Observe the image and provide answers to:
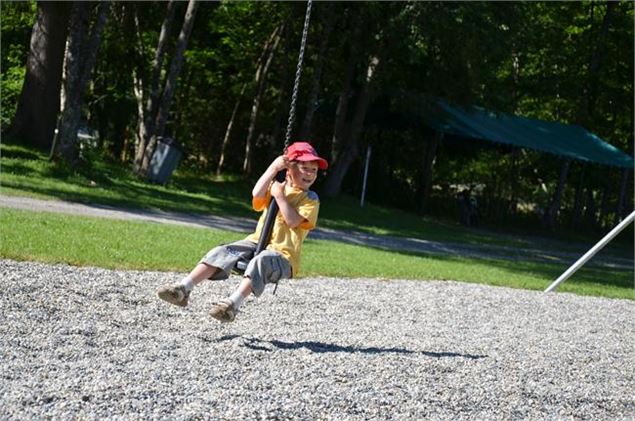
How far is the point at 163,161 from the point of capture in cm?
2886

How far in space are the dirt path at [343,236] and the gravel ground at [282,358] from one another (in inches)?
280

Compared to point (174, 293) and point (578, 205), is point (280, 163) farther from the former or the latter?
point (578, 205)

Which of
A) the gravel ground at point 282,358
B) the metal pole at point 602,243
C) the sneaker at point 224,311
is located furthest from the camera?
the metal pole at point 602,243

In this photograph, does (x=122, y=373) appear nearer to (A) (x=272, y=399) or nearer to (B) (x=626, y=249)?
(A) (x=272, y=399)

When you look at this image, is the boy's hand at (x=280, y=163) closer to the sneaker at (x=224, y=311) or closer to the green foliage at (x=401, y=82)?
the sneaker at (x=224, y=311)

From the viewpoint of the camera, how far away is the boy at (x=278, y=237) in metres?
8.63

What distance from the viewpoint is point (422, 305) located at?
12.9 meters

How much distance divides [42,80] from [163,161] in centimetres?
388

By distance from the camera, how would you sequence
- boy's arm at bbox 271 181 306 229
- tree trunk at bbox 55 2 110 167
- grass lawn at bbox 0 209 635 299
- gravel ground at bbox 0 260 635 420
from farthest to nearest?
tree trunk at bbox 55 2 110 167, grass lawn at bbox 0 209 635 299, boy's arm at bbox 271 181 306 229, gravel ground at bbox 0 260 635 420

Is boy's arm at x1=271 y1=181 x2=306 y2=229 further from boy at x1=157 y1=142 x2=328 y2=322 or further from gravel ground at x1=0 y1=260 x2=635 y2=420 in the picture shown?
gravel ground at x1=0 y1=260 x2=635 y2=420

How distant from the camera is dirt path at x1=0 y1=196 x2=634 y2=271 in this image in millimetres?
18891

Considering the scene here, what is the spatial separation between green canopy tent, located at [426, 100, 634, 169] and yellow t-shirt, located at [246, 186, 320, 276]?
94.6 ft

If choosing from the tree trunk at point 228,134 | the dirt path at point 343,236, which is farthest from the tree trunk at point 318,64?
the tree trunk at point 228,134

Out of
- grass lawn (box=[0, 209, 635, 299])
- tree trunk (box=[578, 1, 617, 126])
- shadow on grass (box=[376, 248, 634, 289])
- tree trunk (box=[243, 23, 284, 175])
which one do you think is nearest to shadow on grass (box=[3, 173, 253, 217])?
grass lawn (box=[0, 209, 635, 299])
